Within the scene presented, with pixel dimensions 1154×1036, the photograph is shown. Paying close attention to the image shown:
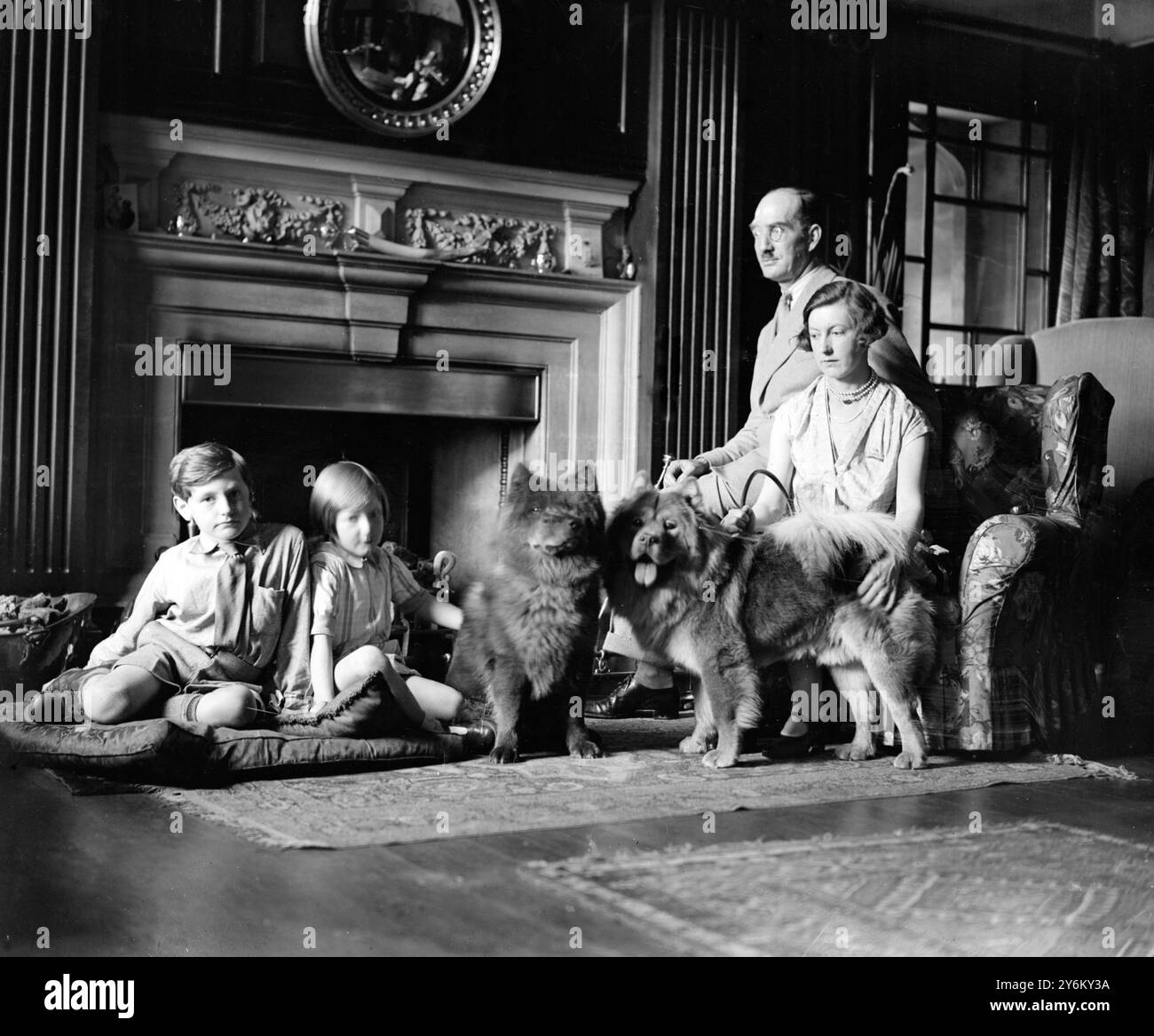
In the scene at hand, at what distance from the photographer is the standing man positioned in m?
3.76

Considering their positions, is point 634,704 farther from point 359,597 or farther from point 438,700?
point 359,597

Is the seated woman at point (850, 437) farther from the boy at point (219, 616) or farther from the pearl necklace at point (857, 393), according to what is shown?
the boy at point (219, 616)

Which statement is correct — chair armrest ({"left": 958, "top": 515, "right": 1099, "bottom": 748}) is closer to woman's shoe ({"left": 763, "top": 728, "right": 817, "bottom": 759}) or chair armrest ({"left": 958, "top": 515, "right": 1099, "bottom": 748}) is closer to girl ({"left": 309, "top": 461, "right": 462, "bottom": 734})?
woman's shoe ({"left": 763, "top": 728, "right": 817, "bottom": 759})

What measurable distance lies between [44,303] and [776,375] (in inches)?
86.2

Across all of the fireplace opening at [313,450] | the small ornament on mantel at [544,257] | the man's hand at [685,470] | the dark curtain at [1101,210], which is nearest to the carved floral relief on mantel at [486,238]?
the small ornament on mantel at [544,257]

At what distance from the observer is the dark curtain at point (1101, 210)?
6020 millimetres

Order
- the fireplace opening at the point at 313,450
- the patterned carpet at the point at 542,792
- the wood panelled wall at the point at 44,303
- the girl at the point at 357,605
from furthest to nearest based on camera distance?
the fireplace opening at the point at 313,450 → the wood panelled wall at the point at 44,303 → the girl at the point at 357,605 → the patterned carpet at the point at 542,792

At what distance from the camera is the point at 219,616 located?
119 inches

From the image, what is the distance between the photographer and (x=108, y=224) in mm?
4098

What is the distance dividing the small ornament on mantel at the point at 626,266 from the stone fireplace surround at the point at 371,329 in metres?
0.04

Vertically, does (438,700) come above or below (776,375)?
below

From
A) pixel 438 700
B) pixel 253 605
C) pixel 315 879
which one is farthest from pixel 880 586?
pixel 315 879

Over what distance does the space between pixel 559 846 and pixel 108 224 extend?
2679 millimetres

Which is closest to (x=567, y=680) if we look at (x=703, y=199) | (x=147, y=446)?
(x=147, y=446)
